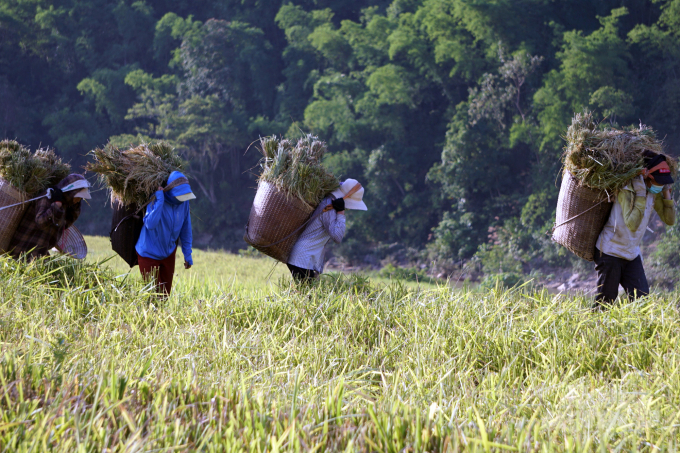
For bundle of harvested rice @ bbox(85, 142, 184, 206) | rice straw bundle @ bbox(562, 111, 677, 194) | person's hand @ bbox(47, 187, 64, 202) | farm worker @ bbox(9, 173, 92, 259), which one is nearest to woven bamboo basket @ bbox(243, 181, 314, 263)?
bundle of harvested rice @ bbox(85, 142, 184, 206)

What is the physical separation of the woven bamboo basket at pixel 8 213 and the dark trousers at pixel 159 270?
3.94ft

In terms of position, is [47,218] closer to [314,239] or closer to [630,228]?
[314,239]

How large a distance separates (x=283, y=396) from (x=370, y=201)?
23.3 metres

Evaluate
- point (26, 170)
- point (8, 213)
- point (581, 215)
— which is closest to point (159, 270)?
point (8, 213)

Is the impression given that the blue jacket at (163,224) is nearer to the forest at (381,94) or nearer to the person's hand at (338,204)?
the person's hand at (338,204)

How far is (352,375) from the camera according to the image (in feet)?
10.6

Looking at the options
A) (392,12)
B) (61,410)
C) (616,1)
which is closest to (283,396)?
(61,410)

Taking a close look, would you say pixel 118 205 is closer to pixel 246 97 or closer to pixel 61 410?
pixel 61 410

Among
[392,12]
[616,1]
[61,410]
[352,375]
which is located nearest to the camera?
[61,410]

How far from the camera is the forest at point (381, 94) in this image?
21.0 metres

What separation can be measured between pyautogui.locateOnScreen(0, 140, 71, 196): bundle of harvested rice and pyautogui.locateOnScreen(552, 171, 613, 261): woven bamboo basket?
180 inches

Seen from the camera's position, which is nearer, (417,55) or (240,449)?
(240,449)

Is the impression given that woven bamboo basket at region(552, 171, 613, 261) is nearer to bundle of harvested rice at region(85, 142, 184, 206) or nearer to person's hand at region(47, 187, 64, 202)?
bundle of harvested rice at region(85, 142, 184, 206)

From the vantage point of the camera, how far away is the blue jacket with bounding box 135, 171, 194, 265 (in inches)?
188
